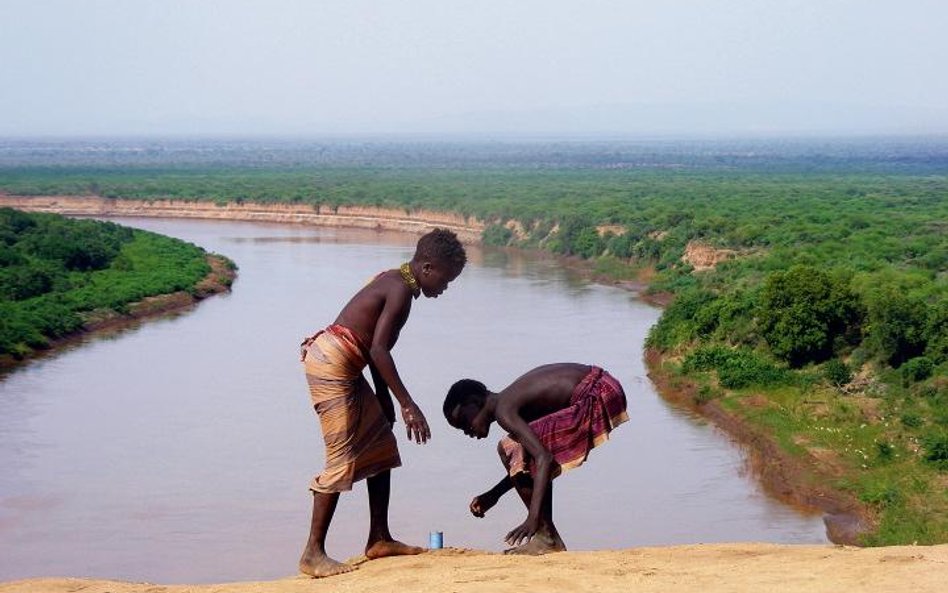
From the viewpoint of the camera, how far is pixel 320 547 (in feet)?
19.4

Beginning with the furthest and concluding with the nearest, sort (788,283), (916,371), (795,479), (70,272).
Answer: (70,272) < (788,283) < (916,371) < (795,479)

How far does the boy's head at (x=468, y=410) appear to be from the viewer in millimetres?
6027

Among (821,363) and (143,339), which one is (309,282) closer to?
(143,339)

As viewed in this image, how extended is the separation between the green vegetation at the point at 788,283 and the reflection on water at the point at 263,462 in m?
0.99

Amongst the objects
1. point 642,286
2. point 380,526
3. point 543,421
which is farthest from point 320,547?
point 642,286

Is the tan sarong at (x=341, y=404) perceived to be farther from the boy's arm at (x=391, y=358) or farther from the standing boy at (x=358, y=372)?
the boy's arm at (x=391, y=358)

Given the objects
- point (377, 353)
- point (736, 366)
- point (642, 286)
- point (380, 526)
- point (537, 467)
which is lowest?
point (642, 286)

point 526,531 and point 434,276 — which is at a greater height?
point 434,276

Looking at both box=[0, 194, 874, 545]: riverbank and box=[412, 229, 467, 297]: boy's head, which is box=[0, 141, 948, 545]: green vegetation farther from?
box=[412, 229, 467, 297]: boy's head

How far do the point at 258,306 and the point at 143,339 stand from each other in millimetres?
4016

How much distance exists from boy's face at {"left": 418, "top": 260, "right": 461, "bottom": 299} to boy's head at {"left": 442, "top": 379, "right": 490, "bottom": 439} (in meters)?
0.41

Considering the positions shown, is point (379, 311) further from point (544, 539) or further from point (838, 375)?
point (838, 375)

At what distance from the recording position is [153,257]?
36.6 meters

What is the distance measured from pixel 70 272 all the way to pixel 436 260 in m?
28.3
